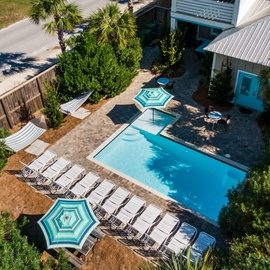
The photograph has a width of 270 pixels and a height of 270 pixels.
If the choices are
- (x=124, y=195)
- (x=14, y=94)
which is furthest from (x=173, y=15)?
(x=124, y=195)

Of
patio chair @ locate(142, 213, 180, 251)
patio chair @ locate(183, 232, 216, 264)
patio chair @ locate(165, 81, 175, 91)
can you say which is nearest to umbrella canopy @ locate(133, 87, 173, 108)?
patio chair @ locate(165, 81, 175, 91)

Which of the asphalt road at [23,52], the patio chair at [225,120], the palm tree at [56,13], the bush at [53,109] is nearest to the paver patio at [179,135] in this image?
the patio chair at [225,120]

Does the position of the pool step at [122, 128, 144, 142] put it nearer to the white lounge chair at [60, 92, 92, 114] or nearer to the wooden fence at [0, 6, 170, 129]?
the white lounge chair at [60, 92, 92, 114]

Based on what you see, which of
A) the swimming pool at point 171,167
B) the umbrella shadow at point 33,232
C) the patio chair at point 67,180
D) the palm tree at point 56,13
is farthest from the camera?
the palm tree at point 56,13

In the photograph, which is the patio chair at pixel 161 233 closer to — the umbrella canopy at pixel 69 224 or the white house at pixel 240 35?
the umbrella canopy at pixel 69 224

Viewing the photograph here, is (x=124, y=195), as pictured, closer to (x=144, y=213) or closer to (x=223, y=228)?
(x=144, y=213)
